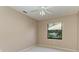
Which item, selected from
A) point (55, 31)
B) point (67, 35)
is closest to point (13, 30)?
point (55, 31)

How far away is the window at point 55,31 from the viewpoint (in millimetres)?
4867

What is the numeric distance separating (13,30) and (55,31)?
2693 mm

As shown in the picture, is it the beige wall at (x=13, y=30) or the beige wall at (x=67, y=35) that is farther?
the beige wall at (x=67, y=35)

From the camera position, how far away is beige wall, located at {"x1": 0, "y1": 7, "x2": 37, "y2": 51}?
2955 mm

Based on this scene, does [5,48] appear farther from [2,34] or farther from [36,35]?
[36,35]

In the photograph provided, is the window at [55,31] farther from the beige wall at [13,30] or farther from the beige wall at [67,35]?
the beige wall at [13,30]

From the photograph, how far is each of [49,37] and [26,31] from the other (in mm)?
1697

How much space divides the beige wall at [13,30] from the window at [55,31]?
5.08ft

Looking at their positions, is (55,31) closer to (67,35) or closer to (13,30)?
(67,35)

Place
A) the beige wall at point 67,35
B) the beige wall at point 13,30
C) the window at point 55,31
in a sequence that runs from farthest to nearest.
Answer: the window at point 55,31
the beige wall at point 67,35
the beige wall at point 13,30

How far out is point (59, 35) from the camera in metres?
4.84

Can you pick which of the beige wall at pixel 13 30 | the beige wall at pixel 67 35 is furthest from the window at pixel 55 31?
the beige wall at pixel 13 30

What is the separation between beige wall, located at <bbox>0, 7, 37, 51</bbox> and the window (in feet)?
5.08

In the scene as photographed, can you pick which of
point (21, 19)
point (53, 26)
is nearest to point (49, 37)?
point (53, 26)
